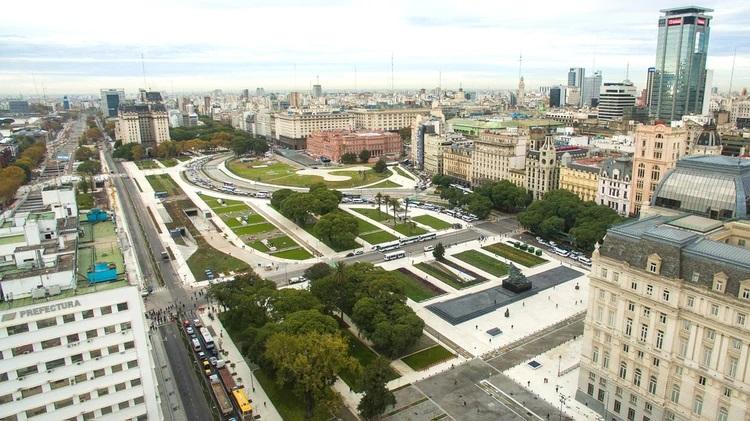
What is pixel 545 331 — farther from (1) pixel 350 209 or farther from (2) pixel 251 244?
(1) pixel 350 209

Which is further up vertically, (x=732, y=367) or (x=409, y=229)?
(x=732, y=367)

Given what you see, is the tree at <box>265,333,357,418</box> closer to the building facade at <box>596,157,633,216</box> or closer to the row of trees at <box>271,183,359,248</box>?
the row of trees at <box>271,183,359,248</box>

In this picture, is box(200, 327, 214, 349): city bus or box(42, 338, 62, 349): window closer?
box(42, 338, 62, 349): window

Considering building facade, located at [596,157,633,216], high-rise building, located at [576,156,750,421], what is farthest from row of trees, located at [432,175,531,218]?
high-rise building, located at [576,156,750,421]

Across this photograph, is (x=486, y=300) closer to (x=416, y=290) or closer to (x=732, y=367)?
(x=416, y=290)

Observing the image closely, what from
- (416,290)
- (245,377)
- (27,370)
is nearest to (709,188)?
(416,290)

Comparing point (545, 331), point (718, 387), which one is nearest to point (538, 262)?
point (545, 331)
